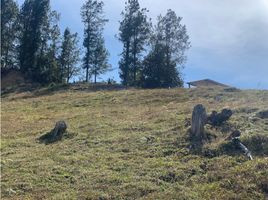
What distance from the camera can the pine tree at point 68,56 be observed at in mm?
55031

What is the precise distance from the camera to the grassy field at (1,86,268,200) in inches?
499

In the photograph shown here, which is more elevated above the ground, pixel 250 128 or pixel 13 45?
pixel 13 45

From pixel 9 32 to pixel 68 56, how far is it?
293 inches

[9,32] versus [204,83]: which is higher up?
[9,32]

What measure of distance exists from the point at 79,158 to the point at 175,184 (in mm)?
4065

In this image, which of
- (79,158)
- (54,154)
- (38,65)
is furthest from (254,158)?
(38,65)

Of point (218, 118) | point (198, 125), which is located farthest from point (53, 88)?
point (198, 125)

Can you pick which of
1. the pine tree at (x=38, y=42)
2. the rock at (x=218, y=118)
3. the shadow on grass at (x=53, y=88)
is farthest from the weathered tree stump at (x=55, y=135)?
the pine tree at (x=38, y=42)

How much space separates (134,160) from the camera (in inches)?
605

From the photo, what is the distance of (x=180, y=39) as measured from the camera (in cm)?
5122

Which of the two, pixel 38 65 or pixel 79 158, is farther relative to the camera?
pixel 38 65

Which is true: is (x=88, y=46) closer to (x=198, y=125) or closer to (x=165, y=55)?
(x=165, y=55)

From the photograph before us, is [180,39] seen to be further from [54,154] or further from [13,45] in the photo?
[54,154]

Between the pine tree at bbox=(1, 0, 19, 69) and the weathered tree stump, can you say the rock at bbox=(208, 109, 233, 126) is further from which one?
the pine tree at bbox=(1, 0, 19, 69)
